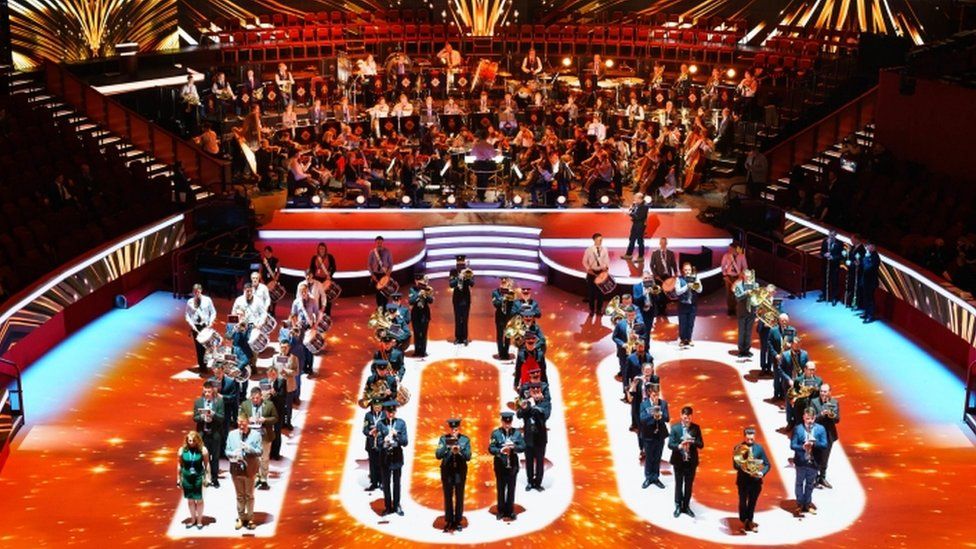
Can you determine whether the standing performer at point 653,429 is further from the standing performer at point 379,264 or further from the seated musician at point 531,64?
the seated musician at point 531,64

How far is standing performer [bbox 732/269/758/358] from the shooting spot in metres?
20.0

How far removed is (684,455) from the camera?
15.5 metres

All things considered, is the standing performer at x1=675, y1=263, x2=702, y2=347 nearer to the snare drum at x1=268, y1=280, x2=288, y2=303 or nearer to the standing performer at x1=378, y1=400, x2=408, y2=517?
the snare drum at x1=268, y1=280, x2=288, y2=303

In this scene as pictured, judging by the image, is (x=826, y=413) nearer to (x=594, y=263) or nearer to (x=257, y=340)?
(x=594, y=263)

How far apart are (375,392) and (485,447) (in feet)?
7.07

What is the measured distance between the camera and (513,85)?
104ft

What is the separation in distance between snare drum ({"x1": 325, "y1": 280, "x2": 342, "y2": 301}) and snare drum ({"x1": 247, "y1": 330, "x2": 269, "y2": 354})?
2599 mm

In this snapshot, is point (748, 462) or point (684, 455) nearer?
point (748, 462)

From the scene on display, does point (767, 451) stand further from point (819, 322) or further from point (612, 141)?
point (612, 141)

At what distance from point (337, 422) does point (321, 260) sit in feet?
12.1

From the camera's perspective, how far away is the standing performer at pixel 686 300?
2020 centimetres

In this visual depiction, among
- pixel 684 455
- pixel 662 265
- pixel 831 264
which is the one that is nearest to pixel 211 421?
pixel 684 455

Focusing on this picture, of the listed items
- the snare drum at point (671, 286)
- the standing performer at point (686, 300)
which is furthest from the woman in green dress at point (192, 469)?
the snare drum at point (671, 286)

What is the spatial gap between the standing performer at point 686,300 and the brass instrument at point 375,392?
5.47 m
